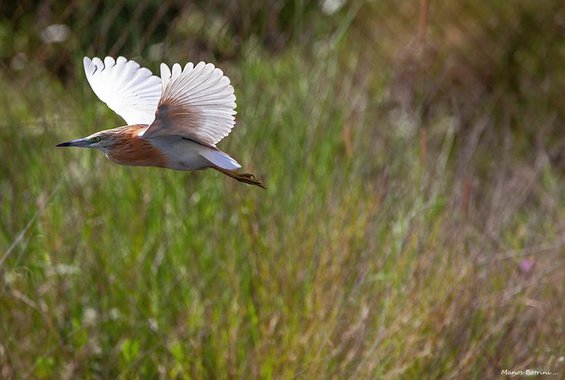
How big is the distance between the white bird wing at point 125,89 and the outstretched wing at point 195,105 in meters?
0.21

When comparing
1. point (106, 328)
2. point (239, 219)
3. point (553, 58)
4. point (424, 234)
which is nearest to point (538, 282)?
point (424, 234)

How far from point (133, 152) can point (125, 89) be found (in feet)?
1.05

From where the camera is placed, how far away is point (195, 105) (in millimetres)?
1658

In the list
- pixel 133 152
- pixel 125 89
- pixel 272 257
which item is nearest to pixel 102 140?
pixel 133 152

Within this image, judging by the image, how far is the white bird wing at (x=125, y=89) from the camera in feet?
6.14

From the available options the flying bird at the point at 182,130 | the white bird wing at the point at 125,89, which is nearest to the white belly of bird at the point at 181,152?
the flying bird at the point at 182,130

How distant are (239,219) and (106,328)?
46 cm

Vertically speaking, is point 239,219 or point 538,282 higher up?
point 538,282

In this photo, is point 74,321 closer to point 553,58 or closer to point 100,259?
point 100,259

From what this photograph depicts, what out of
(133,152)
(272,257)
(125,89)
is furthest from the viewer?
(272,257)

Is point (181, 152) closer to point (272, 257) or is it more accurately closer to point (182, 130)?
point (182, 130)

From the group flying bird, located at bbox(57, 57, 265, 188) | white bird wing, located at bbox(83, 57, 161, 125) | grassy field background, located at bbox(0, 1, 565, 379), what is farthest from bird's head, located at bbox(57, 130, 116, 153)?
grassy field background, located at bbox(0, 1, 565, 379)

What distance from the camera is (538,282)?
3.04 m

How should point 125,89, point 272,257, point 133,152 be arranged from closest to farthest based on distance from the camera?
1. point 133,152
2. point 125,89
3. point 272,257
